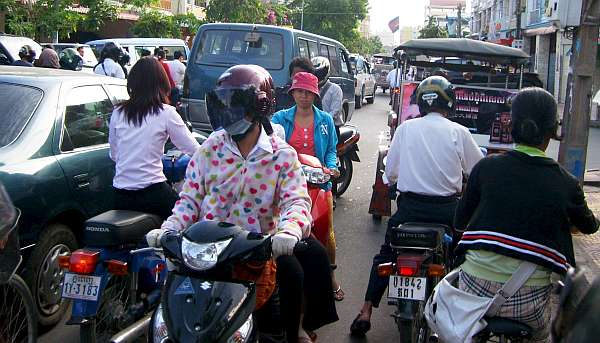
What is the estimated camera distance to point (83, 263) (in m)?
3.72

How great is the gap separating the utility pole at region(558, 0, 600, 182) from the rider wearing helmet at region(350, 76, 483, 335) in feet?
13.4

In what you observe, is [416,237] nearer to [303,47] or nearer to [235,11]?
[303,47]

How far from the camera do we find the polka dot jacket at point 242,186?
343 cm

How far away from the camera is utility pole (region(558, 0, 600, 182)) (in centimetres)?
791

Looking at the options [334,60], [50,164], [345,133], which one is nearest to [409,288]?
[50,164]

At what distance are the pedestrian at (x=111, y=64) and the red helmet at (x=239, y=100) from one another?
8.56 meters

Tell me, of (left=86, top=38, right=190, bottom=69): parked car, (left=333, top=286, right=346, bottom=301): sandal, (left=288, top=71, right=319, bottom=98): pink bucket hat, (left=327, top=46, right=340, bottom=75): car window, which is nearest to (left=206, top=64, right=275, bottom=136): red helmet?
(left=288, top=71, right=319, bottom=98): pink bucket hat

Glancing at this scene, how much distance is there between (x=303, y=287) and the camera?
3.51 meters

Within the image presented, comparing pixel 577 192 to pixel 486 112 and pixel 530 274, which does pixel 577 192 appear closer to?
pixel 530 274

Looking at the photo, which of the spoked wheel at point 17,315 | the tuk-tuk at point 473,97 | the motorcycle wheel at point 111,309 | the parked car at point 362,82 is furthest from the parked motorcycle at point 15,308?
the parked car at point 362,82

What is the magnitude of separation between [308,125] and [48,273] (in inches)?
90.6

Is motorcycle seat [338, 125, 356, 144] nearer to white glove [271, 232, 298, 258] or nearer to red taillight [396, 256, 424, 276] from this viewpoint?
red taillight [396, 256, 424, 276]

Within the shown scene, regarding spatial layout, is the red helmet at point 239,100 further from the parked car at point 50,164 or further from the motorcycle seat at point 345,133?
the motorcycle seat at point 345,133

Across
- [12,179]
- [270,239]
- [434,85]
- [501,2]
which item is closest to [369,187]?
[434,85]
